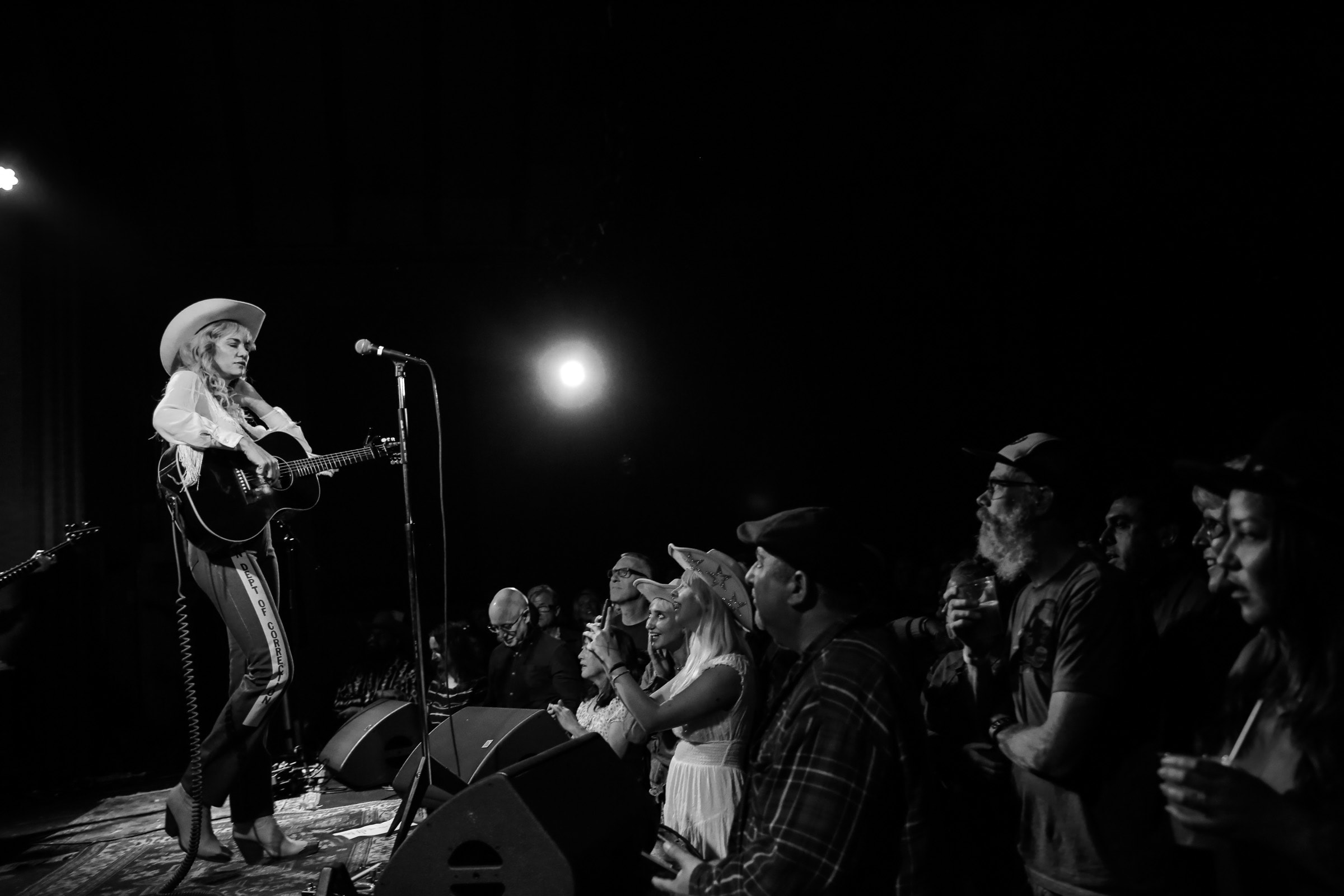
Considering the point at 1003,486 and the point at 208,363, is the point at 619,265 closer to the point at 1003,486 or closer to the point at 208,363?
the point at 208,363

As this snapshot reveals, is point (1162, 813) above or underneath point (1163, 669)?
underneath

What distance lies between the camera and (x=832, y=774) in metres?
1.87

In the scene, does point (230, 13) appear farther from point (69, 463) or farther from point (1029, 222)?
point (1029, 222)

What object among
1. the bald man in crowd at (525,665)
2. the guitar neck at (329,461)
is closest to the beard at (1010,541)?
the guitar neck at (329,461)

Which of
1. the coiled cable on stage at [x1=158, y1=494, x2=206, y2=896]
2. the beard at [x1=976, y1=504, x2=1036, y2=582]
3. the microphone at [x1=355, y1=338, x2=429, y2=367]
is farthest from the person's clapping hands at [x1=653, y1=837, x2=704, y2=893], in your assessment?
the coiled cable on stage at [x1=158, y1=494, x2=206, y2=896]

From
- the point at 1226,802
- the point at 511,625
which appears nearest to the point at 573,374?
the point at 511,625

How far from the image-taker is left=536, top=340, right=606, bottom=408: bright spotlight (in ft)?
34.7

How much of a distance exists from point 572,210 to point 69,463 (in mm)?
5872

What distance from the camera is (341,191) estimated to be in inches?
408

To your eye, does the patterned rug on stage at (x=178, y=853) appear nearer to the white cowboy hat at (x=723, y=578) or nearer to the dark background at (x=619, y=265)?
the white cowboy hat at (x=723, y=578)

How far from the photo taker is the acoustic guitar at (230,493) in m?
4.26

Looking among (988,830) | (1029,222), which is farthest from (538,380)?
(988,830)

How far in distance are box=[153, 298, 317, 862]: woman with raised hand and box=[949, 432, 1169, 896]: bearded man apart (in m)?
3.38

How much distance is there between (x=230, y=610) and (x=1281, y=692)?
4.26 metres
